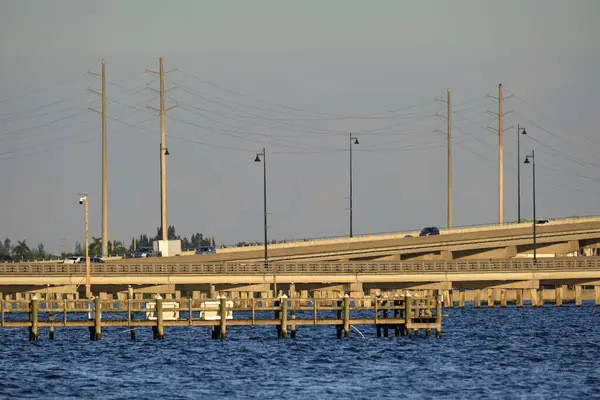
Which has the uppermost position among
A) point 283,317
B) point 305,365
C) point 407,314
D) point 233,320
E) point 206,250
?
point 206,250

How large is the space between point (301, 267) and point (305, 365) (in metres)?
70.3

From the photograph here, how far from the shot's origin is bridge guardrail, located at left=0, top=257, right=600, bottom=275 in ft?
493

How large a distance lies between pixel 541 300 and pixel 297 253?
34241mm

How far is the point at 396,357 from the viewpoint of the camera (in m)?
92.8

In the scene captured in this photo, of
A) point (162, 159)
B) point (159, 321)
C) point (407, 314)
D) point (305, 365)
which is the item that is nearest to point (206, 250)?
point (162, 159)

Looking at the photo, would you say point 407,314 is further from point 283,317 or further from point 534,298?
point 534,298

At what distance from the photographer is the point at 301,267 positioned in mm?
158500

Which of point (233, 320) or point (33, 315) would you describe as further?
point (233, 320)

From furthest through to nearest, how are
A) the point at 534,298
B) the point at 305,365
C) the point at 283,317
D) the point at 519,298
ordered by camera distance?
the point at 519,298
the point at 534,298
the point at 283,317
the point at 305,365

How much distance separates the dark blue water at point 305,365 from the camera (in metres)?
76.7

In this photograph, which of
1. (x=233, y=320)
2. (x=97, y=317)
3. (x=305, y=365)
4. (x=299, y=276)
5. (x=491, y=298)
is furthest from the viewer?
(x=491, y=298)

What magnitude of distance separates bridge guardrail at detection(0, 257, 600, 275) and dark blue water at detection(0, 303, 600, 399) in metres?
30.8

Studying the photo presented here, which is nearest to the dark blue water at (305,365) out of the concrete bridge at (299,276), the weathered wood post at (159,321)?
the weathered wood post at (159,321)

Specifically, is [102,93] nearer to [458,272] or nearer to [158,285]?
[158,285]
